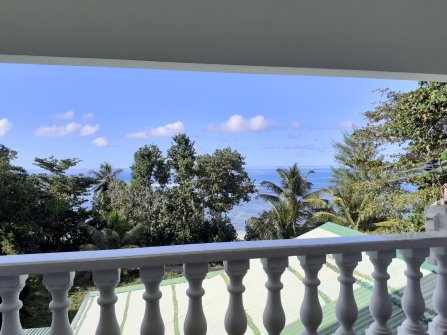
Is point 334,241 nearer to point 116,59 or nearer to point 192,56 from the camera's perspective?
point 192,56

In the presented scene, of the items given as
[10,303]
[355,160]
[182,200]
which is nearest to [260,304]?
[10,303]

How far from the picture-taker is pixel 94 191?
1038 centimetres

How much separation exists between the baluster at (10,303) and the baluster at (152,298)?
254 millimetres

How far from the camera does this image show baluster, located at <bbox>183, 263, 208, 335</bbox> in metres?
0.82

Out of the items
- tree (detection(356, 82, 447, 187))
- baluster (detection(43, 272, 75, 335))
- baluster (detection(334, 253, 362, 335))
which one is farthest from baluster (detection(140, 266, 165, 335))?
tree (detection(356, 82, 447, 187))

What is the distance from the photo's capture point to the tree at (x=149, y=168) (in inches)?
458

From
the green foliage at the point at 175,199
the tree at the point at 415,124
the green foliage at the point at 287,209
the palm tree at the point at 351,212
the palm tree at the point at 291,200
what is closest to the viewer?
the tree at the point at 415,124

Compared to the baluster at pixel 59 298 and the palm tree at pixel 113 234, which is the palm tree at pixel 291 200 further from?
the baluster at pixel 59 298

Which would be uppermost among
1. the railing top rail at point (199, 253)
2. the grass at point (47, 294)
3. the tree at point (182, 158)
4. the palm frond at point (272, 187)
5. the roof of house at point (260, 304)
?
the tree at point (182, 158)

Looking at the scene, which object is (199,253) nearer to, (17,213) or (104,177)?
(17,213)

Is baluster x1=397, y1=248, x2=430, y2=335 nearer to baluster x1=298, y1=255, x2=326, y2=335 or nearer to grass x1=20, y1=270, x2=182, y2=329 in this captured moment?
baluster x1=298, y1=255, x2=326, y2=335

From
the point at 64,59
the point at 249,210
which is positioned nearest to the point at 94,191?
the point at 249,210

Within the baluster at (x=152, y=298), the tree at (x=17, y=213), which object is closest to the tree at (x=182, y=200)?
the tree at (x=17, y=213)

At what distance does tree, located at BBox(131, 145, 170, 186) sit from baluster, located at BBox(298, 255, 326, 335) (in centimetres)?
1062
